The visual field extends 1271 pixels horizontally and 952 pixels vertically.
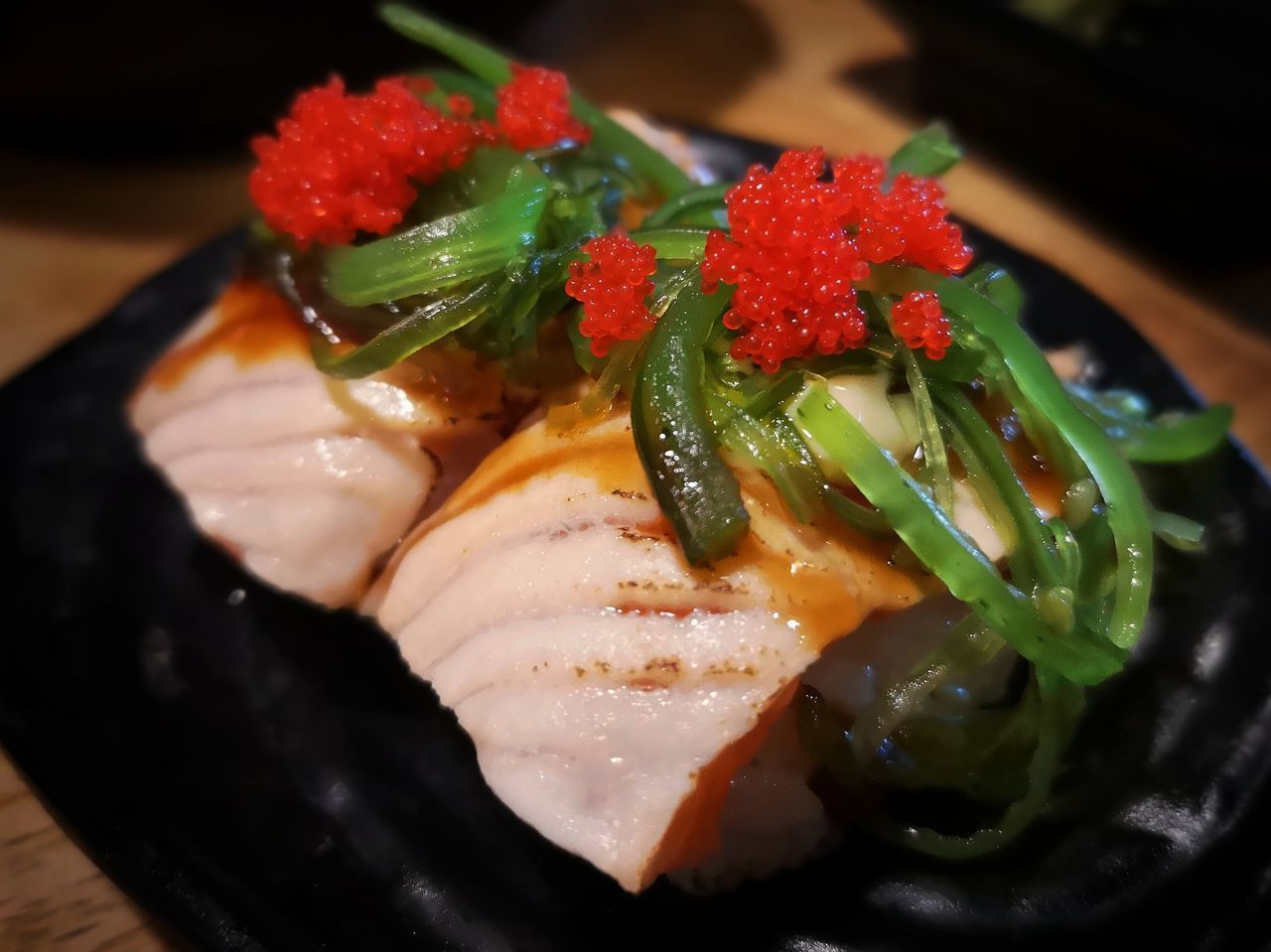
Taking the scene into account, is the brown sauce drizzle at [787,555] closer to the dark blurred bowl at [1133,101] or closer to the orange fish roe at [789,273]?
the orange fish roe at [789,273]

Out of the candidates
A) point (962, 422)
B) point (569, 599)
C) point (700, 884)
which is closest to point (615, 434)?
point (569, 599)

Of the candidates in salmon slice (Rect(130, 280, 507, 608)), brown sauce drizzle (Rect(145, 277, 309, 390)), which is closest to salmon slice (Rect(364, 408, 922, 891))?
salmon slice (Rect(130, 280, 507, 608))

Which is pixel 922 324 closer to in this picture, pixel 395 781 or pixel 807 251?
pixel 807 251

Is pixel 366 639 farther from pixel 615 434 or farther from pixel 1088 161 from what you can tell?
pixel 1088 161

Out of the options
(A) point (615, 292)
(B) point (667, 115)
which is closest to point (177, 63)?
(B) point (667, 115)

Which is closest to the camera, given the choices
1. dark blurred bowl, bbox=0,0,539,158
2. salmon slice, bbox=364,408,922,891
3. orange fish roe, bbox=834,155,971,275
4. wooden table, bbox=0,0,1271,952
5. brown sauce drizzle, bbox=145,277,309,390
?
salmon slice, bbox=364,408,922,891

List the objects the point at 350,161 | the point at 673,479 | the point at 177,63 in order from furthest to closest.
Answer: the point at 177,63, the point at 350,161, the point at 673,479

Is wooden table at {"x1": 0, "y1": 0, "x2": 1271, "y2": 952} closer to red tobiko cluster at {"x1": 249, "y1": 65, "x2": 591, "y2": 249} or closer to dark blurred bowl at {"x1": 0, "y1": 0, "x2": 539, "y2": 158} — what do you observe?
dark blurred bowl at {"x1": 0, "y1": 0, "x2": 539, "y2": 158}
